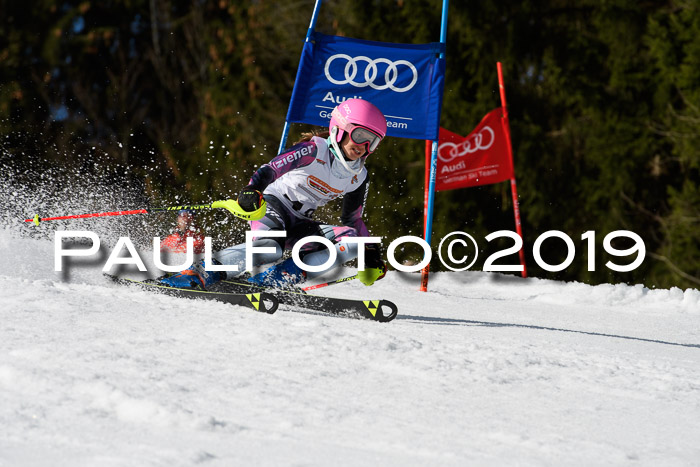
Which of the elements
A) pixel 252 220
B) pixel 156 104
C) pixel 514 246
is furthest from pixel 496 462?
pixel 156 104

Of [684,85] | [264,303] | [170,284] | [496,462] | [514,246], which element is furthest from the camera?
[514,246]

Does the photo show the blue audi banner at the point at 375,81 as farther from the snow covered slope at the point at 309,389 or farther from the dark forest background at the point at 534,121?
the dark forest background at the point at 534,121

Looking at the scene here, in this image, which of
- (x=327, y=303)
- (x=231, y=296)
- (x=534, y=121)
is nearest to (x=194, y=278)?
(x=231, y=296)

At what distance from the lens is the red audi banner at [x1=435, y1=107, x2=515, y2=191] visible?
27.6ft

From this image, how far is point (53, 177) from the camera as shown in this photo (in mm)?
16312

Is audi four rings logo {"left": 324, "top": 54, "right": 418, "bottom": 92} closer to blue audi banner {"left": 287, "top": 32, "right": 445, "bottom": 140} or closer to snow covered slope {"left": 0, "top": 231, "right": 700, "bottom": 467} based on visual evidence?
blue audi banner {"left": 287, "top": 32, "right": 445, "bottom": 140}

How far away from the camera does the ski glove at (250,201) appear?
3959mm

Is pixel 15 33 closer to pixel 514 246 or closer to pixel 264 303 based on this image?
pixel 514 246

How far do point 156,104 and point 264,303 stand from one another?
18061 millimetres

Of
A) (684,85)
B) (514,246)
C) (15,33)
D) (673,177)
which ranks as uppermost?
(15,33)

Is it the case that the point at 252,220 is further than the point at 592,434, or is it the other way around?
the point at 252,220

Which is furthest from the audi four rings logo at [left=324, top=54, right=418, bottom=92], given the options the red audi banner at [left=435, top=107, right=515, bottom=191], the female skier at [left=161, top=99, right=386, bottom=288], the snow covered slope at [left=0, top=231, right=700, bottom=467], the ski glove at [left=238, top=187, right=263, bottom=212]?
the snow covered slope at [left=0, top=231, right=700, bottom=467]

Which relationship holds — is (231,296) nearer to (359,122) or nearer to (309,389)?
(359,122)

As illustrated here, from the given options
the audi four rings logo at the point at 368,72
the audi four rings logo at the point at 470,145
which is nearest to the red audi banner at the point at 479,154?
the audi four rings logo at the point at 470,145
